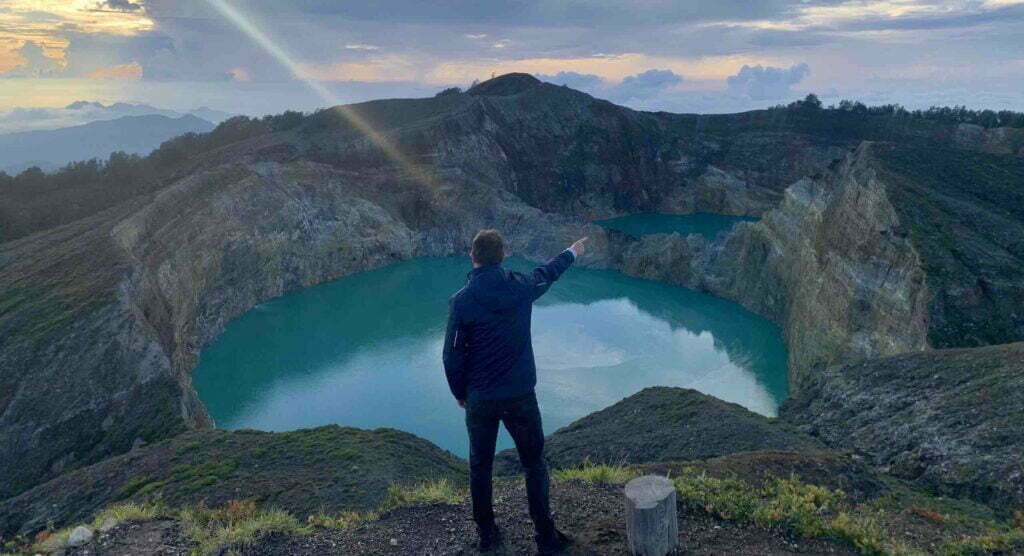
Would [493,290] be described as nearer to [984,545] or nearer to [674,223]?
[984,545]

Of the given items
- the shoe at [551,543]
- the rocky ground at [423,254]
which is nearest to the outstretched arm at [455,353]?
the shoe at [551,543]

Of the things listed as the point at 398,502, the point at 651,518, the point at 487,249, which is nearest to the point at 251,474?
the point at 398,502

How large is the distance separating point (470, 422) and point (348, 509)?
570 centimetres

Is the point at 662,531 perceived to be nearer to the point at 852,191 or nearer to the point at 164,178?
the point at 852,191

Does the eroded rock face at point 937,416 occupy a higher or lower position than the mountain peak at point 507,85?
lower

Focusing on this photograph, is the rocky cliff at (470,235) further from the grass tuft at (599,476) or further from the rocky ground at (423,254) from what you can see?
the grass tuft at (599,476)

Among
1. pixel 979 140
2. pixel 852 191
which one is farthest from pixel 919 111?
pixel 852 191

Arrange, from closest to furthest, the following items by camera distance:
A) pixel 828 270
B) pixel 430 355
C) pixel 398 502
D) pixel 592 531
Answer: pixel 592 531, pixel 398 502, pixel 828 270, pixel 430 355

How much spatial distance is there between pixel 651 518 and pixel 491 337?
2.38 metres

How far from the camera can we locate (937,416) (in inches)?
637

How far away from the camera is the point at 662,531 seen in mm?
6582

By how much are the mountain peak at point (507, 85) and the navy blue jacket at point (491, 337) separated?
77735 mm

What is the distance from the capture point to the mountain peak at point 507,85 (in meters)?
81.8

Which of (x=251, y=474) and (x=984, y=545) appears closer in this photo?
(x=984, y=545)
